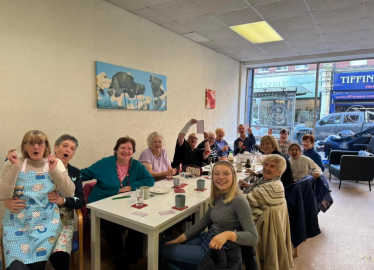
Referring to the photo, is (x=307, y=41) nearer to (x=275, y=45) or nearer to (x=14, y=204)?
(x=275, y=45)

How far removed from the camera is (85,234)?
7.48 ft

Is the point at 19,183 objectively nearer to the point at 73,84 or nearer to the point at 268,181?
the point at 73,84

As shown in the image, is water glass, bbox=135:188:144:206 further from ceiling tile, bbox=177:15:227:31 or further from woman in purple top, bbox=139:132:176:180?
ceiling tile, bbox=177:15:227:31

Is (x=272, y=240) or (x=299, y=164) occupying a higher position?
(x=299, y=164)

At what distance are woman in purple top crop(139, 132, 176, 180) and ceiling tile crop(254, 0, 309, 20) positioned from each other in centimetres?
221

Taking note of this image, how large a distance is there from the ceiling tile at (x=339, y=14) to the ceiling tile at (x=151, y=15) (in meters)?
2.15

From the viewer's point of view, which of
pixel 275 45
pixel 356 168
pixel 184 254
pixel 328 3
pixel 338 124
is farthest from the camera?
pixel 338 124

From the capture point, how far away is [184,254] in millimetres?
1761

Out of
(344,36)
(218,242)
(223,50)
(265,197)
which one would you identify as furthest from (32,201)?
(344,36)

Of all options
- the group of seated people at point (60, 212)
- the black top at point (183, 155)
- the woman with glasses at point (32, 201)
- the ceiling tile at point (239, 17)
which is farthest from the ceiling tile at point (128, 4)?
the woman with glasses at point (32, 201)

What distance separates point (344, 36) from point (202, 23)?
263cm

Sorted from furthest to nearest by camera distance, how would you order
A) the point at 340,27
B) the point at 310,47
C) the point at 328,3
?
1. the point at 310,47
2. the point at 340,27
3. the point at 328,3

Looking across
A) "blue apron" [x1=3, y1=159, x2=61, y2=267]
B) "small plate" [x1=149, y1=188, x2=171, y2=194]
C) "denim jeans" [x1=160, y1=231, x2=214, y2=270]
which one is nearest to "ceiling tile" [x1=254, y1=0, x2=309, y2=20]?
"small plate" [x1=149, y1=188, x2=171, y2=194]

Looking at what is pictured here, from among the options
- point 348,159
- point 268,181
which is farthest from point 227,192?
point 348,159
